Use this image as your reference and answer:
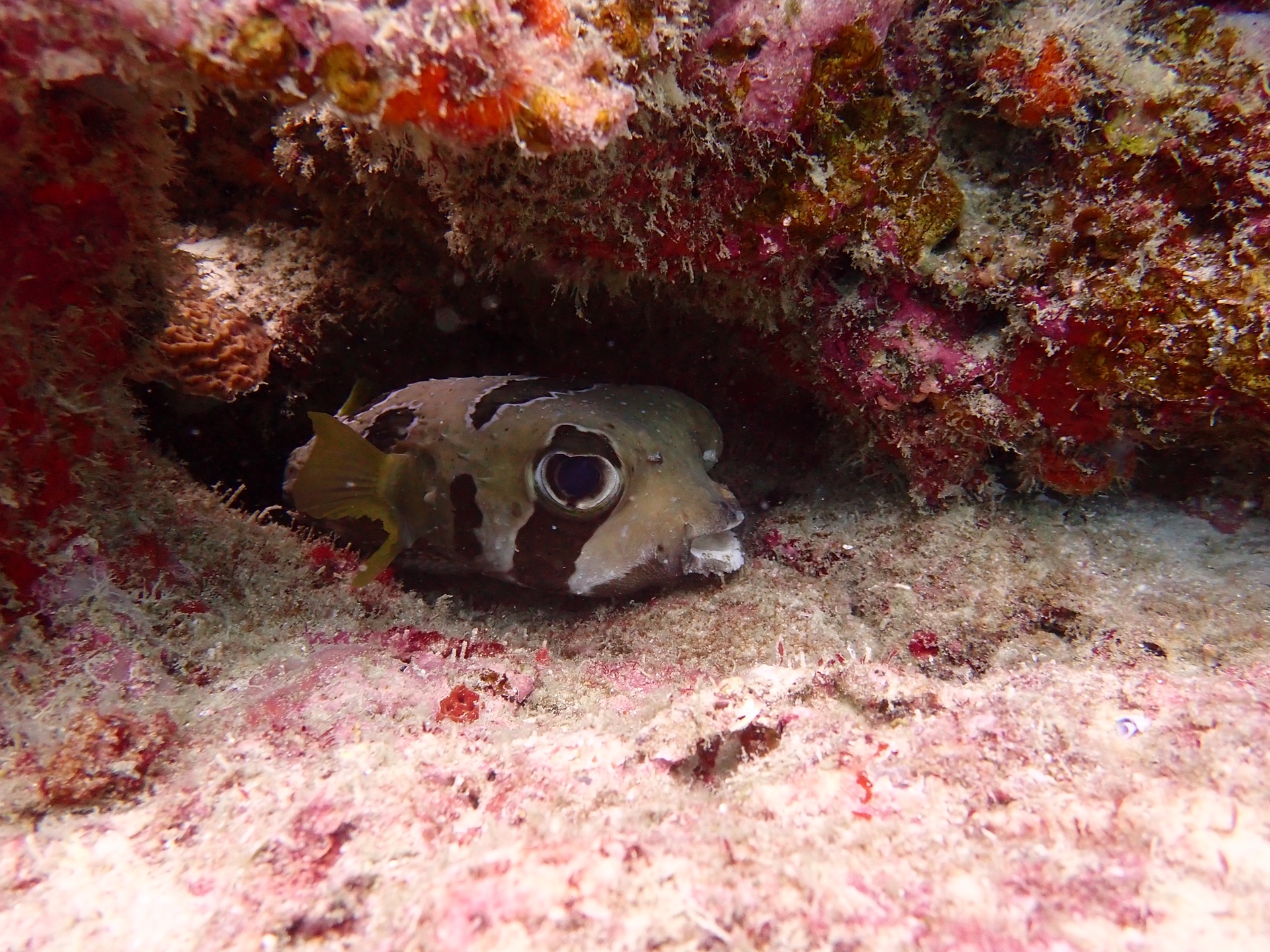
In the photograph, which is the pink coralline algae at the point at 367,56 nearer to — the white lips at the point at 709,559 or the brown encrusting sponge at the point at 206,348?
the brown encrusting sponge at the point at 206,348

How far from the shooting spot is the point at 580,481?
3.47m

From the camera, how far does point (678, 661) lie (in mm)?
2949

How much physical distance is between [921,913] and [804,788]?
1.41ft

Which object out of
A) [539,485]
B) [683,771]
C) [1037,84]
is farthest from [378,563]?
[1037,84]

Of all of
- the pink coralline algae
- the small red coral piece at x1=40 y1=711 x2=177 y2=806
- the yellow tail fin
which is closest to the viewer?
the pink coralline algae

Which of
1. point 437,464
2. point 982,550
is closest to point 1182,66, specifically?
point 982,550

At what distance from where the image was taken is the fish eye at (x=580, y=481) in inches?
136

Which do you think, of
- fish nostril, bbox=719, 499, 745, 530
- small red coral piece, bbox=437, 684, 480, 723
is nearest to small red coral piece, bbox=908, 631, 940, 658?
fish nostril, bbox=719, 499, 745, 530

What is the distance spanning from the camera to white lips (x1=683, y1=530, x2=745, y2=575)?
3473mm

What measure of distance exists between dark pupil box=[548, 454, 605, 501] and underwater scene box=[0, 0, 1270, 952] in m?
0.03

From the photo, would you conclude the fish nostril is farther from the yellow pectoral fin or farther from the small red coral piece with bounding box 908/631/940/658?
the yellow pectoral fin

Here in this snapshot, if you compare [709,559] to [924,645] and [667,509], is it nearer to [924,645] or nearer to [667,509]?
[667,509]

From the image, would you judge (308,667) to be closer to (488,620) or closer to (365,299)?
(488,620)

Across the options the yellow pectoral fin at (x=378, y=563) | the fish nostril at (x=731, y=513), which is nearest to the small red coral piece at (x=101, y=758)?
the yellow pectoral fin at (x=378, y=563)
